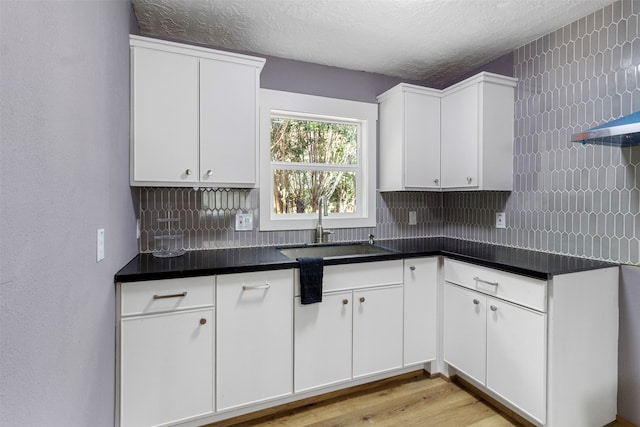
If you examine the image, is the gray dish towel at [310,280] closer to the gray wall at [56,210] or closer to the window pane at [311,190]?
the window pane at [311,190]

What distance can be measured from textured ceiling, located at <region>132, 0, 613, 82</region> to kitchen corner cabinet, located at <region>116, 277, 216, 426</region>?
5.30 feet

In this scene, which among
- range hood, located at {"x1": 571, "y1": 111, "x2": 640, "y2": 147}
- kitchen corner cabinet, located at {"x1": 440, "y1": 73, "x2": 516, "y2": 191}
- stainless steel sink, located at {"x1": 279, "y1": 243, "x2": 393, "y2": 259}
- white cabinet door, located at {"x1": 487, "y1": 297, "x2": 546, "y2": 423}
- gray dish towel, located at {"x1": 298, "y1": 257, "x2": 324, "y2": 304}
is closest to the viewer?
range hood, located at {"x1": 571, "y1": 111, "x2": 640, "y2": 147}

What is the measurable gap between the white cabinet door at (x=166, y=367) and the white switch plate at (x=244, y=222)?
2.65 feet

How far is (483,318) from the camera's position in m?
2.10

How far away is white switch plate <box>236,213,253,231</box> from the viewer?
8.14ft

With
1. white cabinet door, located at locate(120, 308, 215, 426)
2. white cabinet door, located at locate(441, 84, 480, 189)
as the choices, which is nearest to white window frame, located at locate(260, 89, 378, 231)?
white cabinet door, located at locate(441, 84, 480, 189)

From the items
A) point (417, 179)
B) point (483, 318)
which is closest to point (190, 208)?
point (417, 179)

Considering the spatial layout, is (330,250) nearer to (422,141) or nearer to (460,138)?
(422,141)

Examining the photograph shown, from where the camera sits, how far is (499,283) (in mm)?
1979

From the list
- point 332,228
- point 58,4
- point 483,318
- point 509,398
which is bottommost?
point 509,398

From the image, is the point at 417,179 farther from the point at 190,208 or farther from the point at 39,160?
the point at 39,160

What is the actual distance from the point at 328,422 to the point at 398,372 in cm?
A: 66

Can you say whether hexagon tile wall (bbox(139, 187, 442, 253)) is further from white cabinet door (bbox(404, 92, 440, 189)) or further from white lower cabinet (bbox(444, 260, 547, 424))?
white lower cabinet (bbox(444, 260, 547, 424))

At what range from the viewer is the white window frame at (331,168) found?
2541 millimetres
